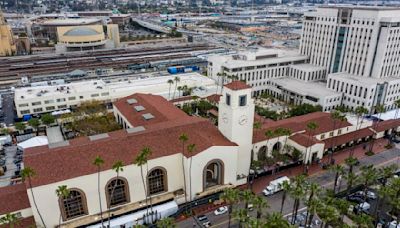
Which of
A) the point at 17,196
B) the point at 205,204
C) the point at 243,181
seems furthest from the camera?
the point at 243,181

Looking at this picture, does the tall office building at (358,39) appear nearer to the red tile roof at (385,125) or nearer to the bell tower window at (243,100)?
the red tile roof at (385,125)

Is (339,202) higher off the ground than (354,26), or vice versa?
(354,26)

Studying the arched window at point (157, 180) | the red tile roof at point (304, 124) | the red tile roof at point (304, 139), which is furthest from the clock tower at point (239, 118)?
the arched window at point (157, 180)

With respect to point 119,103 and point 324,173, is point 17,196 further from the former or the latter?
point 324,173

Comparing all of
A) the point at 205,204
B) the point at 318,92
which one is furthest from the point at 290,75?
the point at 205,204

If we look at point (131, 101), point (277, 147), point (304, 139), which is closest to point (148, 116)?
point (131, 101)

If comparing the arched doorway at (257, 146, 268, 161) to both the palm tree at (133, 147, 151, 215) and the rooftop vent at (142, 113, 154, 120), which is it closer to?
the rooftop vent at (142, 113, 154, 120)
